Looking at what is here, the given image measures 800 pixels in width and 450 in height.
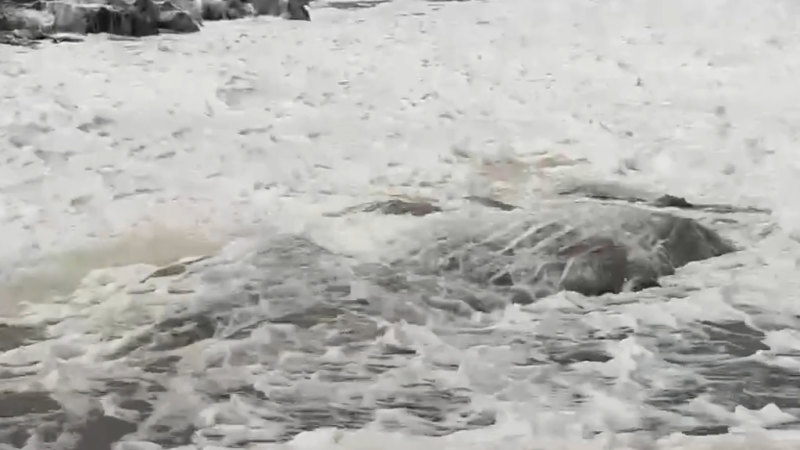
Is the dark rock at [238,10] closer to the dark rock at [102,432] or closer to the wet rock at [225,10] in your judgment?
the wet rock at [225,10]

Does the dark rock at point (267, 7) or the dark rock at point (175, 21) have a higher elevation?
the dark rock at point (267, 7)

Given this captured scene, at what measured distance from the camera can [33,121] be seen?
18.2 ft

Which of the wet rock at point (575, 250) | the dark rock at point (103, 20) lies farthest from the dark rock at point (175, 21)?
the wet rock at point (575, 250)

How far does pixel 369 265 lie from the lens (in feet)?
11.5

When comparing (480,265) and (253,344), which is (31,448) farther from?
(480,265)

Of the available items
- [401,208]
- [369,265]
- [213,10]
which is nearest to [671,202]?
[401,208]

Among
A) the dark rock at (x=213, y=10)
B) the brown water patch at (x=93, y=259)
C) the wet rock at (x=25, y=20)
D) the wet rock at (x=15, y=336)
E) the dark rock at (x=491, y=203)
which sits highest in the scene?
the dark rock at (x=213, y=10)

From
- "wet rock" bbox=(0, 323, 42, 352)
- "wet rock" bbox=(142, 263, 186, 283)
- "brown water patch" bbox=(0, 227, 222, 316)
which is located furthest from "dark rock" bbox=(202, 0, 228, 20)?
"wet rock" bbox=(0, 323, 42, 352)

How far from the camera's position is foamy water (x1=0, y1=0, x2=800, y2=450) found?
8.27 feet

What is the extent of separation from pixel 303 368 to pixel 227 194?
1.67 m

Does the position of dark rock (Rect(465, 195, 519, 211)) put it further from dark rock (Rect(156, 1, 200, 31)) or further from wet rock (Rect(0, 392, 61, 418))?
dark rock (Rect(156, 1, 200, 31))

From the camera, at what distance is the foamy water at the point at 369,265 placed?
2521mm

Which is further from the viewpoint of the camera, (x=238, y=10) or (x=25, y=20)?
(x=238, y=10)

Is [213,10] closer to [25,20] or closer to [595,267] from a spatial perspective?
[25,20]
